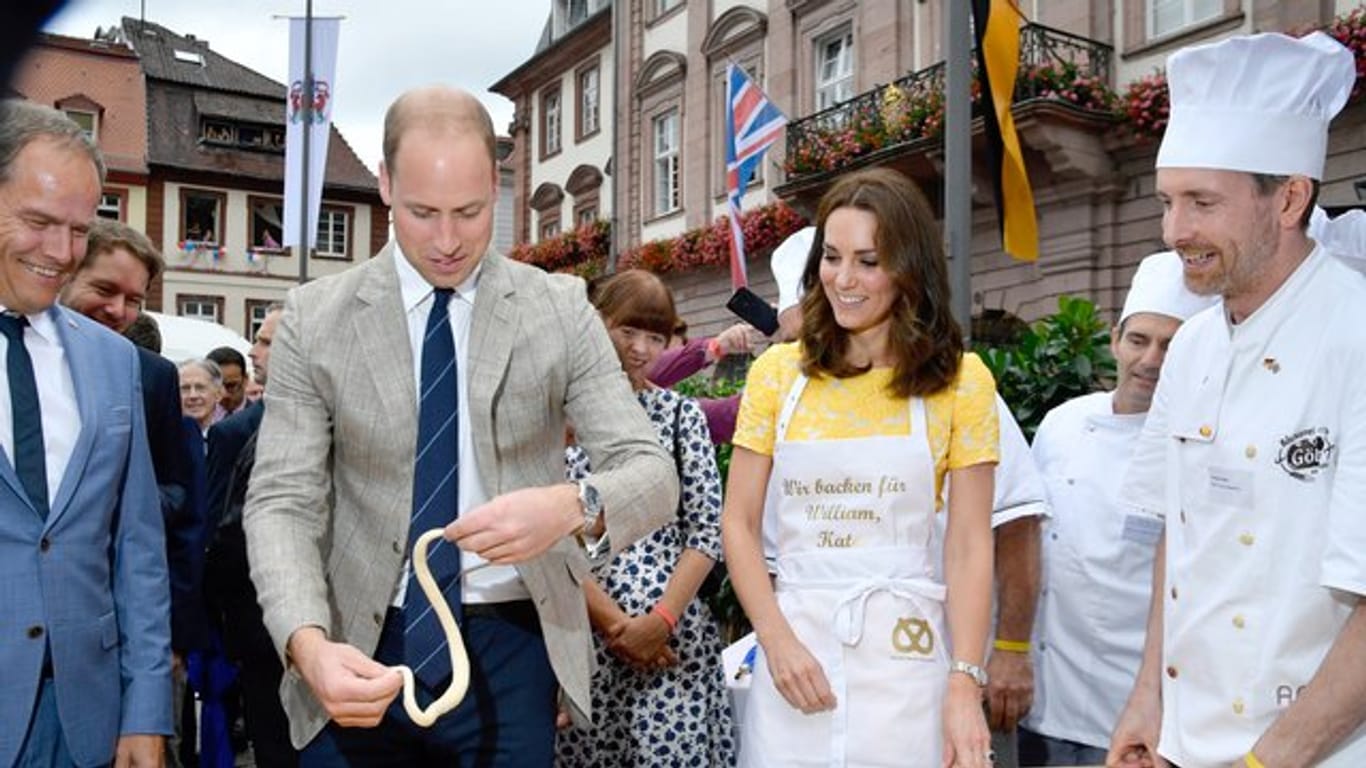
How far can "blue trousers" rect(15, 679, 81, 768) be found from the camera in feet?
7.68

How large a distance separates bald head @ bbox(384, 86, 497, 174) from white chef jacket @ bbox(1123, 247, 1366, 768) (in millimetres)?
1359

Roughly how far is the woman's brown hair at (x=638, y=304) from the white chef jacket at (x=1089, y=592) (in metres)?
1.20

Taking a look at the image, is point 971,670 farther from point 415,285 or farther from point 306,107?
point 306,107

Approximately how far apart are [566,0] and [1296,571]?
3252 centimetres

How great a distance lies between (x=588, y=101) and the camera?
30156mm

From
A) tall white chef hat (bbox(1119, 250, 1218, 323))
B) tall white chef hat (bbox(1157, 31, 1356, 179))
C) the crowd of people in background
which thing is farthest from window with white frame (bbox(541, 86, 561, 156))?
tall white chef hat (bbox(1157, 31, 1356, 179))

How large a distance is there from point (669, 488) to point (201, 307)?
148ft

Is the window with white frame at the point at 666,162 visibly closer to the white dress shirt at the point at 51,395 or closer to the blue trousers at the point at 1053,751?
the blue trousers at the point at 1053,751

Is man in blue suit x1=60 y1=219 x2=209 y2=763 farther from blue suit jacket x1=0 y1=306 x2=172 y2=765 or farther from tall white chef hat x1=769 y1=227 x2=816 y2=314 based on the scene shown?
tall white chef hat x1=769 y1=227 x2=816 y2=314

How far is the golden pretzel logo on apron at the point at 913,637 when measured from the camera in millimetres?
2559

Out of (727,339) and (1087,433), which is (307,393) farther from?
(727,339)

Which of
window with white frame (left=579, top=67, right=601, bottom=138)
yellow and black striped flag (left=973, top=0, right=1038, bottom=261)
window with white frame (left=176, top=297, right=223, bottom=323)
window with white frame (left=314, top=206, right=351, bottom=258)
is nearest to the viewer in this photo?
yellow and black striped flag (left=973, top=0, right=1038, bottom=261)

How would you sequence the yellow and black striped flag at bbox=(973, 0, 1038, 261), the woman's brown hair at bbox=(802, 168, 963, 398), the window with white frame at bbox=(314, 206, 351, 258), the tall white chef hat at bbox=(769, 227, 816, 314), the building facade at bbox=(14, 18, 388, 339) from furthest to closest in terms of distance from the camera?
the window with white frame at bbox=(314, 206, 351, 258) < the building facade at bbox=(14, 18, 388, 339) < the yellow and black striped flag at bbox=(973, 0, 1038, 261) < the tall white chef hat at bbox=(769, 227, 816, 314) < the woman's brown hair at bbox=(802, 168, 963, 398)

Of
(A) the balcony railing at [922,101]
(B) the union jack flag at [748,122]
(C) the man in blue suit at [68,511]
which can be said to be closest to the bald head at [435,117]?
(C) the man in blue suit at [68,511]
